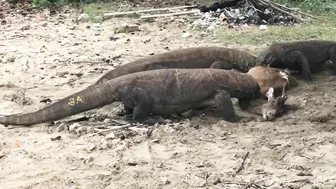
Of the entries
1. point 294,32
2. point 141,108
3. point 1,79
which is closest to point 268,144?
point 141,108

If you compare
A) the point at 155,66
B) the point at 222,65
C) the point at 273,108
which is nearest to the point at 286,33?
the point at 222,65

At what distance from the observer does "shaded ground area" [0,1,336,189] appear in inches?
175

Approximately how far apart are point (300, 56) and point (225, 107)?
1.80 meters

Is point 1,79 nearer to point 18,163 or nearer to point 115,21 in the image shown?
point 18,163

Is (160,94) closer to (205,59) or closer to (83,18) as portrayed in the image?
(205,59)

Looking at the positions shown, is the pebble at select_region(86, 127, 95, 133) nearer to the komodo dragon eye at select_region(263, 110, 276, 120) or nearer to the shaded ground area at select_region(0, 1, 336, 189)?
the shaded ground area at select_region(0, 1, 336, 189)

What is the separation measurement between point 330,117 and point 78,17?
717 centimetres

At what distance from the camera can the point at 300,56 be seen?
23.7ft

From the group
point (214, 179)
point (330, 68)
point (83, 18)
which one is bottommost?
point (83, 18)

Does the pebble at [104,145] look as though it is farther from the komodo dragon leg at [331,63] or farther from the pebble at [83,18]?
the pebble at [83,18]

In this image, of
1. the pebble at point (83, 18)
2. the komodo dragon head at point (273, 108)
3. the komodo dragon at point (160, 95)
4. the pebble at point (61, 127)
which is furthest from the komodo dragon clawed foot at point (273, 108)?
the pebble at point (83, 18)

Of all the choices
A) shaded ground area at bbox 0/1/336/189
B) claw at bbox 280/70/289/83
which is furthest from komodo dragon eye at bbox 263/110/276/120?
claw at bbox 280/70/289/83

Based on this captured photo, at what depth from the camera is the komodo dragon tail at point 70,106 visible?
5.77 meters

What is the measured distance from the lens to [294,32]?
9594mm
